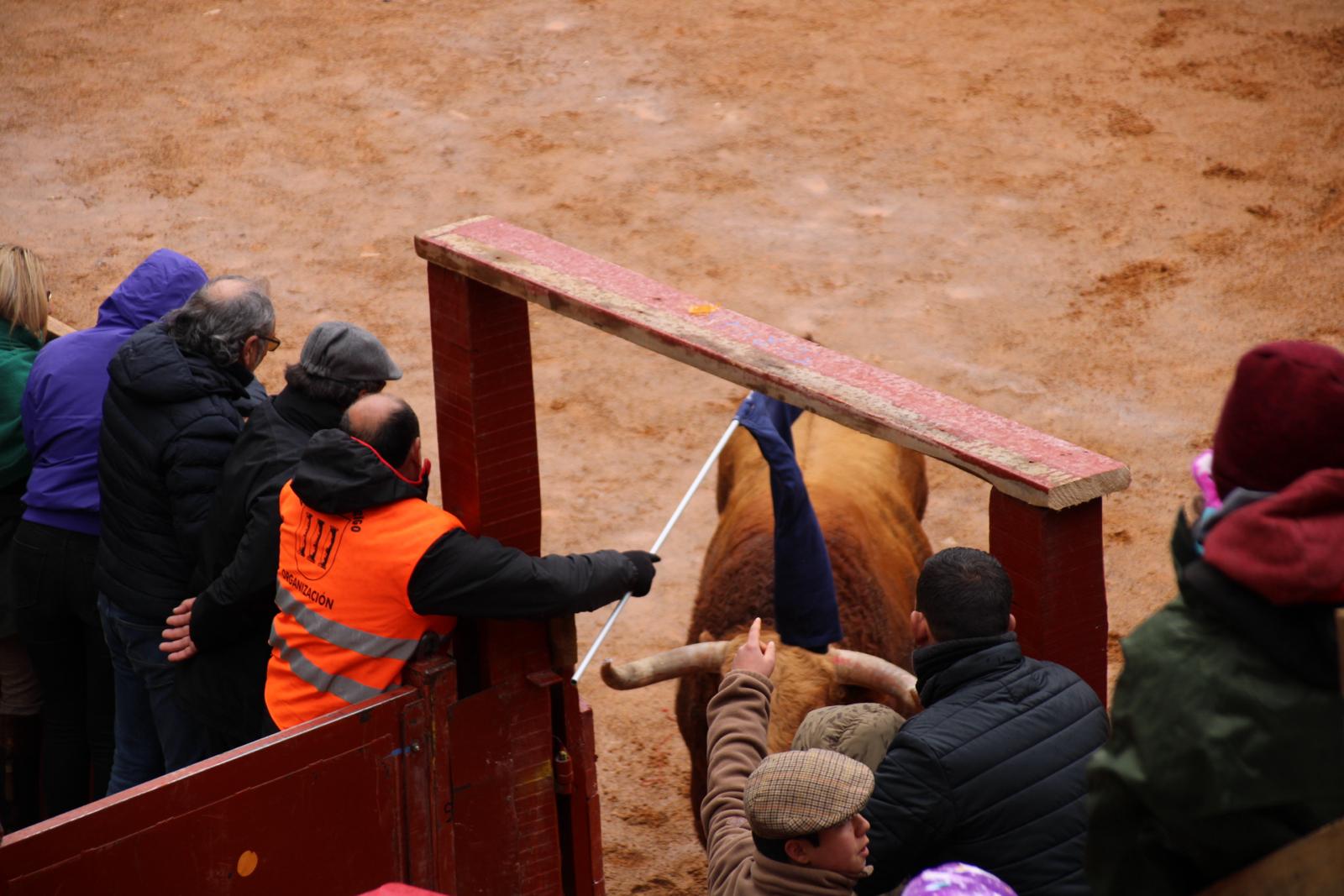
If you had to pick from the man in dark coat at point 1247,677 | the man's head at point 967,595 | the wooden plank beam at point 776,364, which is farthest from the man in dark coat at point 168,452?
the man in dark coat at point 1247,677

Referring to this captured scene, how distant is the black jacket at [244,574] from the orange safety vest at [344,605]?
9cm

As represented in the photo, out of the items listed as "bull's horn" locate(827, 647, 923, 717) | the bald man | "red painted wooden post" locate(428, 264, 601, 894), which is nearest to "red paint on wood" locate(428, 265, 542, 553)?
"red painted wooden post" locate(428, 264, 601, 894)

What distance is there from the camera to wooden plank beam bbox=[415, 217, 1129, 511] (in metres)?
2.59

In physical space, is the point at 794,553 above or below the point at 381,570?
below

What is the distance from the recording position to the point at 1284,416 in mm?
1869

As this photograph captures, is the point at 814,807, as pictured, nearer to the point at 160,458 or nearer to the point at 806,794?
the point at 806,794

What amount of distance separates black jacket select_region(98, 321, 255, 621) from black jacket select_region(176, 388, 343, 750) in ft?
0.42

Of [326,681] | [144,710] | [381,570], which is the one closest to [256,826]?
[326,681]

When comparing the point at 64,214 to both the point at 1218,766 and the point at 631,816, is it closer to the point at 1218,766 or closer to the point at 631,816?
the point at 631,816

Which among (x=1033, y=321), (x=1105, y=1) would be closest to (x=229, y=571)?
(x=1033, y=321)

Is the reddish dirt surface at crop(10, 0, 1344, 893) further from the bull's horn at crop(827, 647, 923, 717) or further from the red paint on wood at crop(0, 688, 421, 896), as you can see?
the red paint on wood at crop(0, 688, 421, 896)

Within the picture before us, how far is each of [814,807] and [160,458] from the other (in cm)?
214

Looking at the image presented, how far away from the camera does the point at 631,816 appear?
5762mm

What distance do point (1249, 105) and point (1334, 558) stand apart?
1022 cm
